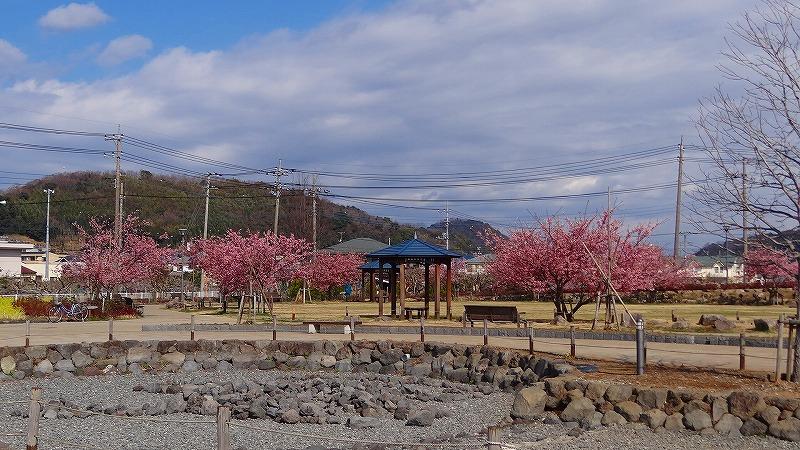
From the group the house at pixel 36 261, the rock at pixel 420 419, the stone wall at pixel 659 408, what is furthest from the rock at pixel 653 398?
the house at pixel 36 261

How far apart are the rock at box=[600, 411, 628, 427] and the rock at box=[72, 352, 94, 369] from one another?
14.1 metres

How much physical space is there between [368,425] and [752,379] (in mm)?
6362

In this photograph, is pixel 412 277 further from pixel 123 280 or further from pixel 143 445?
pixel 143 445

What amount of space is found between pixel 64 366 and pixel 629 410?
573 inches

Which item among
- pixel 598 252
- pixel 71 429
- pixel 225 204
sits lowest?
pixel 71 429

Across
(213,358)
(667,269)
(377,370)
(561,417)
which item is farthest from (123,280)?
(561,417)

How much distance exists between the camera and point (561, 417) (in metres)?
13.4

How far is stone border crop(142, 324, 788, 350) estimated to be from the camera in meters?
21.3

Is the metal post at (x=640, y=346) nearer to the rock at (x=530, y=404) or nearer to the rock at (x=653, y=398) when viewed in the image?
the rock at (x=653, y=398)

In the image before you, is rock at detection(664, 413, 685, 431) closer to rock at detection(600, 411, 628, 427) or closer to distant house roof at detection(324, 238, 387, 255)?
rock at detection(600, 411, 628, 427)

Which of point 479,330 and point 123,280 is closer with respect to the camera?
point 479,330

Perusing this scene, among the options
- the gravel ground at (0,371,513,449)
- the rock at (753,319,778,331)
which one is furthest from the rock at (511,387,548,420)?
the rock at (753,319,778,331)

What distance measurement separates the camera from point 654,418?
41.1ft

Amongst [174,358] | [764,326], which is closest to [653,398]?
[174,358]
